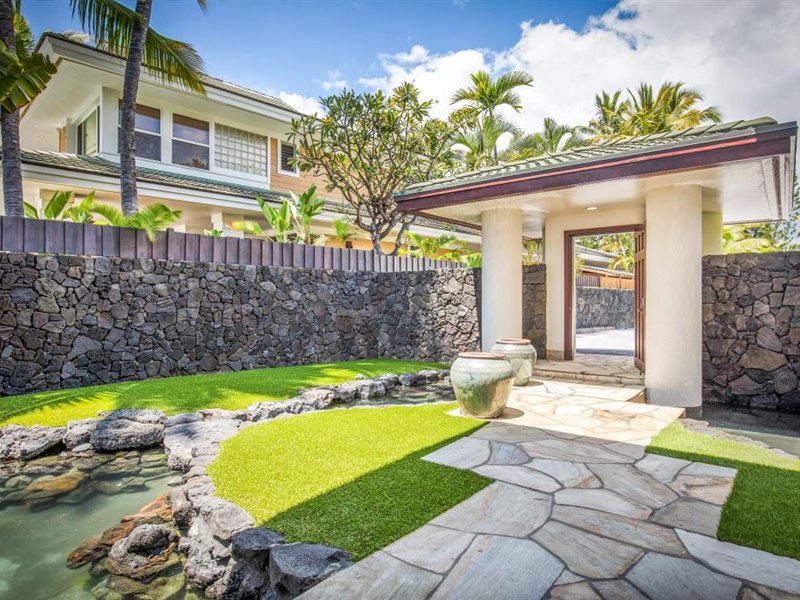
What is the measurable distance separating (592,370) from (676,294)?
2.35 m

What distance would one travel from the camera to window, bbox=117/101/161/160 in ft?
45.2

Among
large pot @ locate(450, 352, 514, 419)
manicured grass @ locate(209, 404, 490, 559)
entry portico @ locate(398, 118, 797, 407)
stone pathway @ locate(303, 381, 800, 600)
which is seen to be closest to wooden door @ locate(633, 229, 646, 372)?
entry portico @ locate(398, 118, 797, 407)

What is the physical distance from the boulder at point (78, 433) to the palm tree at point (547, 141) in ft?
62.2

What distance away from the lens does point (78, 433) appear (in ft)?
19.4

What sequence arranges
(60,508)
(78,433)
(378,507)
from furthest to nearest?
(78,433) → (60,508) → (378,507)

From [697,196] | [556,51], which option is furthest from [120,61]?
[697,196]

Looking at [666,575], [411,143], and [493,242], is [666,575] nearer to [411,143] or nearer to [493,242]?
[493,242]

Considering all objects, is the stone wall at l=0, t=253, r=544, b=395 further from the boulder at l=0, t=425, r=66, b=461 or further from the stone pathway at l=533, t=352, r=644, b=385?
the boulder at l=0, t=425, r=66, b=461

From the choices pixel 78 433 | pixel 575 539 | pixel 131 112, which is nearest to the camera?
pixel 575 539

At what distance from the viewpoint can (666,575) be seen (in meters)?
2.71

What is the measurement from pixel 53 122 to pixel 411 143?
12.2m

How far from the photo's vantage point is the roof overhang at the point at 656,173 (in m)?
5.82

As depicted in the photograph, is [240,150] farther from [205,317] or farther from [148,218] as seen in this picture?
[205,317]

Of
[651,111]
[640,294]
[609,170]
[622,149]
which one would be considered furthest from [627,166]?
[651,111]
